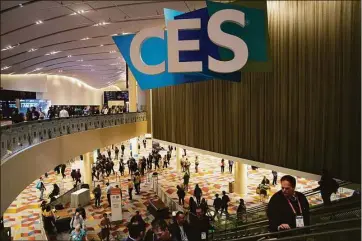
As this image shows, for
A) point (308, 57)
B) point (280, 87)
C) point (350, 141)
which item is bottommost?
point (350, 141)

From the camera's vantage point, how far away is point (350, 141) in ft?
23.7

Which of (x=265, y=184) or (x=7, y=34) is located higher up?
(x=7, y=34)

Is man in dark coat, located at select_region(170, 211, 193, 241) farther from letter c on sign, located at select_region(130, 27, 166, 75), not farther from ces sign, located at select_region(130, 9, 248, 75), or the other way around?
letter c on sign, located at select_region(130, 27, 166, 75)

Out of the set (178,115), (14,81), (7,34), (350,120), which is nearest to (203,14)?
(350,120)

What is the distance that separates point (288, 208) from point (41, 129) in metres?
7.31

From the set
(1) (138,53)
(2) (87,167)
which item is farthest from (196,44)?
(2) (87,167)

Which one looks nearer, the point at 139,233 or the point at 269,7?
the point at 139,233

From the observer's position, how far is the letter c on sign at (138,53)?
25.3 ft

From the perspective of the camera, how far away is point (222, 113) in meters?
11.9

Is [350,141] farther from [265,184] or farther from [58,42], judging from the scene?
[58,42]

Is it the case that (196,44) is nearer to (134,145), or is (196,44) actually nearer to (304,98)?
(304,98)

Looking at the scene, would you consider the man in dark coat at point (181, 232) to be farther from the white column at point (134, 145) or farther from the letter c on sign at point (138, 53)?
the white column at point (134, 145)

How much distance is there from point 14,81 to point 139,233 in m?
22.8

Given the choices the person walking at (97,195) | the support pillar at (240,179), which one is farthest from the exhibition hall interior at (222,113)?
the support pillar at (240,179)
